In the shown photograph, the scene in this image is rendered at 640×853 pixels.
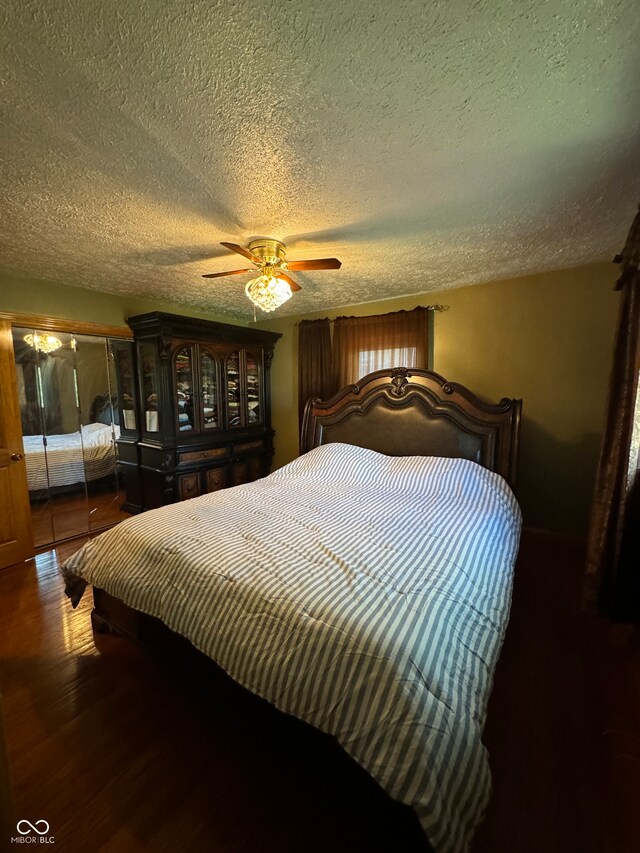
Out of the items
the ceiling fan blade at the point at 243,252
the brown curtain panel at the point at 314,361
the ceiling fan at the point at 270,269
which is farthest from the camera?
the brown curtain panel at the point at 314,361

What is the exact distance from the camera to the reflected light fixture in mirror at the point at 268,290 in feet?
6.66

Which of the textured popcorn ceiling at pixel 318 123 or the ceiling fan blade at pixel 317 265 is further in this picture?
the ceiling fan blade at pixel 317 265

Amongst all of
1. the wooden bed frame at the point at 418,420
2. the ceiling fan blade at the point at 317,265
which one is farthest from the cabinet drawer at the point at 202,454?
the ceiling fan blade at the point at 317,265

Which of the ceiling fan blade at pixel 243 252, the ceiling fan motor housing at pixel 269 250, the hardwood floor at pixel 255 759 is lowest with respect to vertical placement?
the hardwood floor at pixel 255 759

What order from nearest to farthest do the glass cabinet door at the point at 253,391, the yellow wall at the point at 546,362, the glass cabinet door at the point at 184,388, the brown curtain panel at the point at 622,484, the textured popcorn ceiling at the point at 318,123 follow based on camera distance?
the textured popcorn ceiling at the point at 318,123
the brown curtain panel at the point at 622,484
the yellow wall at the point at 546,362
the glass cabinet door at the point at 184,388
the glass cabinet door at the point at 253,391

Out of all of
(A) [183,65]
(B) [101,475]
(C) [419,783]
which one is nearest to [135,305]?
(B) [101,475]

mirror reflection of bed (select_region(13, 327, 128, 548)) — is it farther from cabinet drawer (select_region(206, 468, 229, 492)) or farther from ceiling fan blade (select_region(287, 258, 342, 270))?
ceiling fan blade (select_region(287, 258, 342, 270))

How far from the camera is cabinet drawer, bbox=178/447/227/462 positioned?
136 inches

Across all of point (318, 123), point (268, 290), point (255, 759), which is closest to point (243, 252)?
point (268, 290)

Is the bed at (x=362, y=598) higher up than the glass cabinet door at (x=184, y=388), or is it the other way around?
the glass cabinet door at (x=184, y=388)

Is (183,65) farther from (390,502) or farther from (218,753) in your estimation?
(218,753)

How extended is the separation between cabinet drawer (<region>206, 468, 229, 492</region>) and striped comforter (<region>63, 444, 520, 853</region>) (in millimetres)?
1586

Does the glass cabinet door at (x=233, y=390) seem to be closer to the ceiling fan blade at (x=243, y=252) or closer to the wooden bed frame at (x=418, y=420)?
the wooden bed frame at (x=418, y=420)

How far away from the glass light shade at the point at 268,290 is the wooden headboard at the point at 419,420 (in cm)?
139
